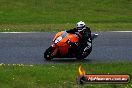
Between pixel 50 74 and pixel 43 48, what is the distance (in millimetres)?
5290

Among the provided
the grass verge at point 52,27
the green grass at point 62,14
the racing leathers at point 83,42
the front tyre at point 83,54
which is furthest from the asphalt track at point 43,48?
the green grass at point 62,14

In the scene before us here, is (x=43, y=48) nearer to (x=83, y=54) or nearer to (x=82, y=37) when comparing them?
(x=83, y=54)

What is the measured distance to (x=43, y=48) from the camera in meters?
17.2

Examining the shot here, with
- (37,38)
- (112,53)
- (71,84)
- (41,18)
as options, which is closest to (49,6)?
(41,18)

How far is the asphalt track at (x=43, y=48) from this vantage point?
49.6ft

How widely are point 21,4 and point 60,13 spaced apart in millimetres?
3379

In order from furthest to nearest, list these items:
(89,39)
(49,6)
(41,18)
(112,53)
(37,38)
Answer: (49,6)
(41,18)
(37,38)
(112,53)
(89,39)

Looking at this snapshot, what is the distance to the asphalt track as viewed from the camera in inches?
595

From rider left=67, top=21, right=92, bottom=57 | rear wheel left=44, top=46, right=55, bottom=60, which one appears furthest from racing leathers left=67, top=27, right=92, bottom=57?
rear wheel left=44, top=46, right=55, bottom=60

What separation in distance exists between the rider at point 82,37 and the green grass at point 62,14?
24.4 ft

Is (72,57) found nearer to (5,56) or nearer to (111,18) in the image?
(5,56)

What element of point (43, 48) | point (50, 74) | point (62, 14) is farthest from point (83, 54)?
point (62, 14)

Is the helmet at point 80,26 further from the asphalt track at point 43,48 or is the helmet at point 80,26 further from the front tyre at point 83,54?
the asphalt track at point 43,48

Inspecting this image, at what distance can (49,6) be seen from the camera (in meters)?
30.7
